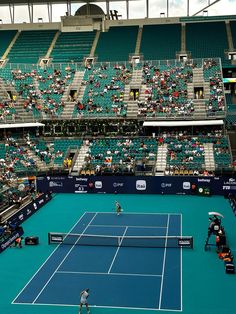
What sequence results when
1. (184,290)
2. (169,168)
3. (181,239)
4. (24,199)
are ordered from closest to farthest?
(184,290)
(181,239)
(24,199)
(169,168)

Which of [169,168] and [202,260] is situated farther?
[169,168]

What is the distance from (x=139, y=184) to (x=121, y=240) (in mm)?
17247

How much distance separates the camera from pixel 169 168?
48500 millimetres

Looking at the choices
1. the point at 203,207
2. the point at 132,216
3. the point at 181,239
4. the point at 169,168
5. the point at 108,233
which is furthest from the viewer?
the point at 169,168

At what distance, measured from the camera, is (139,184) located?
148ft

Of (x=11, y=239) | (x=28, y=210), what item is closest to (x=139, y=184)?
(x=28, y=210)

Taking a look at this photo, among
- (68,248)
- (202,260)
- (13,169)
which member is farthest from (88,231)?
(13,169)

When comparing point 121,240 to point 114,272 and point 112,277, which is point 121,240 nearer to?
point 114,272

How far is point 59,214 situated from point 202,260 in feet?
50.8

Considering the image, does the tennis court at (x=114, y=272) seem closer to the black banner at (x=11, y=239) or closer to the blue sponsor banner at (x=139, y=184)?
the black banner at (x=11, y=239)

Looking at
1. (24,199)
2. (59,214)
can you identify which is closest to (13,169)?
(24,199)

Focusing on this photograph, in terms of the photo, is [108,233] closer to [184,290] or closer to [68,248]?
[68,248]

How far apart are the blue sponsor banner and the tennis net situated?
54.2 feet

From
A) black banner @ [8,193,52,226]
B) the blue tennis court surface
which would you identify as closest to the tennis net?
the blue tennis court surface
